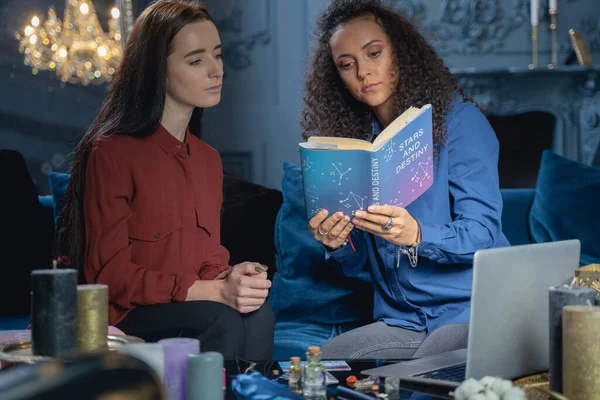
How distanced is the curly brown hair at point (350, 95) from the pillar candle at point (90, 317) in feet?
3.46

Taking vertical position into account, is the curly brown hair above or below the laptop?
above

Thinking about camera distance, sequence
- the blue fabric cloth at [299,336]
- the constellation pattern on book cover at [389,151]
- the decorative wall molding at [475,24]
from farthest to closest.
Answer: the decorative wall molding at [475,24] < the blue fabric cloth at [299,336] < the constellation pattern on book cover at [389,151]

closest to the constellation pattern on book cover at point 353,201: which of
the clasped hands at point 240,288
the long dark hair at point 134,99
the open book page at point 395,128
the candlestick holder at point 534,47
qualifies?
the open book page at point 395,128

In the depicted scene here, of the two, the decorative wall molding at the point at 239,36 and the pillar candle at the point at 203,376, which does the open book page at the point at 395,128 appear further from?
the decorative wall molding at the point at 239,36

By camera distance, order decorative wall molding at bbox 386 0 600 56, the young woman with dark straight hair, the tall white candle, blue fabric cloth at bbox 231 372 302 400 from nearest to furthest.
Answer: blue fabric cloth at bbox 231 372 302 400, the young woman with dark straight hair, the tall white candle, decorative wall molding at bbox 386 0 600 56

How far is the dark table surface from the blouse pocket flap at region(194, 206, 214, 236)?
43 cm

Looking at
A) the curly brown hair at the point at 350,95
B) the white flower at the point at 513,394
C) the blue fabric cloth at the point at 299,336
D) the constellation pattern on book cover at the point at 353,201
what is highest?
the curly brown hair at the point at 350,95

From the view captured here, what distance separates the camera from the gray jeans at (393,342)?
1.67 meters

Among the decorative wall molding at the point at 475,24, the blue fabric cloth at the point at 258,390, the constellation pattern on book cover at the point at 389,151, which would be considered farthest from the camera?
the decorative wall molding at the point at 475,24

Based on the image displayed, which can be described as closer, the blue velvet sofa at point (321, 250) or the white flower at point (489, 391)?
the white flower at point (489, 391)

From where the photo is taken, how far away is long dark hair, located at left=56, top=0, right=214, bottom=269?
1.69 metres

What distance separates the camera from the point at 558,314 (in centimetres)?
107

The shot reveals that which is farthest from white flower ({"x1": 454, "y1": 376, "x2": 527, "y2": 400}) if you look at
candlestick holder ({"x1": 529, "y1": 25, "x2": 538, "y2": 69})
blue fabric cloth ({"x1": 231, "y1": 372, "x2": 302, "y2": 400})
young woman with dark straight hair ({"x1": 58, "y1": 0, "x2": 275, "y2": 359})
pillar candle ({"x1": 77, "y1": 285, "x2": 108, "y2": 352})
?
candlestick holder ({"x1": 529, "y1": 25, "x2": 538, "y2": 69})

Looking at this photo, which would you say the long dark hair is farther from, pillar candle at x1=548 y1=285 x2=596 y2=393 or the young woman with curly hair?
pillar candle at x1=548 y1=285 x2=596 y2=393
